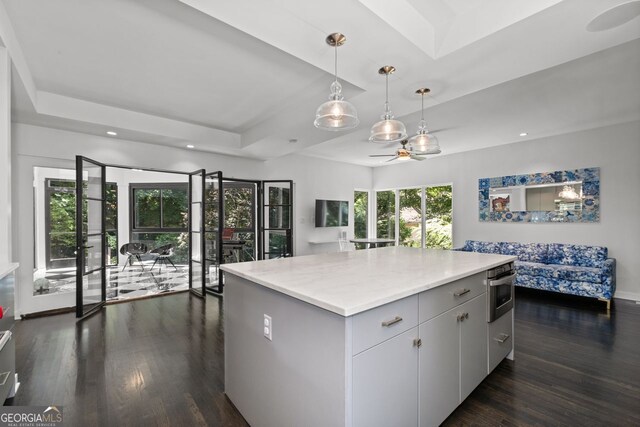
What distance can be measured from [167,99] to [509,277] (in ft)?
13.4

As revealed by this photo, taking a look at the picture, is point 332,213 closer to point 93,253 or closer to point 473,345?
point 93,253

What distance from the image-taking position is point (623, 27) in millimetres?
1824

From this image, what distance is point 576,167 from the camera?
4934mm

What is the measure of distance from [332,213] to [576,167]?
181 inches

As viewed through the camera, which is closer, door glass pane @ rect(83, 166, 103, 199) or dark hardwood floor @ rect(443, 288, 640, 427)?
dark hardwood floor @ rect(443, 288, 640, 427)

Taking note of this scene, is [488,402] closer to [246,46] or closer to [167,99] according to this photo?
[246,46]

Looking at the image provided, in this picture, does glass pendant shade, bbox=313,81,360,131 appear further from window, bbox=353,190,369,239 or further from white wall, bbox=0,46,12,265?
window, bbox=353,190,369,239

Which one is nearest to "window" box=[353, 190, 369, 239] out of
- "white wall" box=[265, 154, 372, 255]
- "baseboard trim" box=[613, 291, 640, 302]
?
"white wall" box=[265, 154, 372, 255]

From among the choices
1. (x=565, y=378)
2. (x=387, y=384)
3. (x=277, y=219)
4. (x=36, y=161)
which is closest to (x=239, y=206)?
(x=277, y=219)

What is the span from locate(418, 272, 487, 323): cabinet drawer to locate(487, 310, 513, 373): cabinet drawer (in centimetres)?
39

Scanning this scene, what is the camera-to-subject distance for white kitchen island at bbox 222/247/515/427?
1263mm

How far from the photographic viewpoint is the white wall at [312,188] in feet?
21.6

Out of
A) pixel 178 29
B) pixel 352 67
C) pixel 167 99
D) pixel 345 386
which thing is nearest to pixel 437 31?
Result: pixel 352 67

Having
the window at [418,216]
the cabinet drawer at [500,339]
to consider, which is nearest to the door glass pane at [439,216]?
the window at [418,216]
